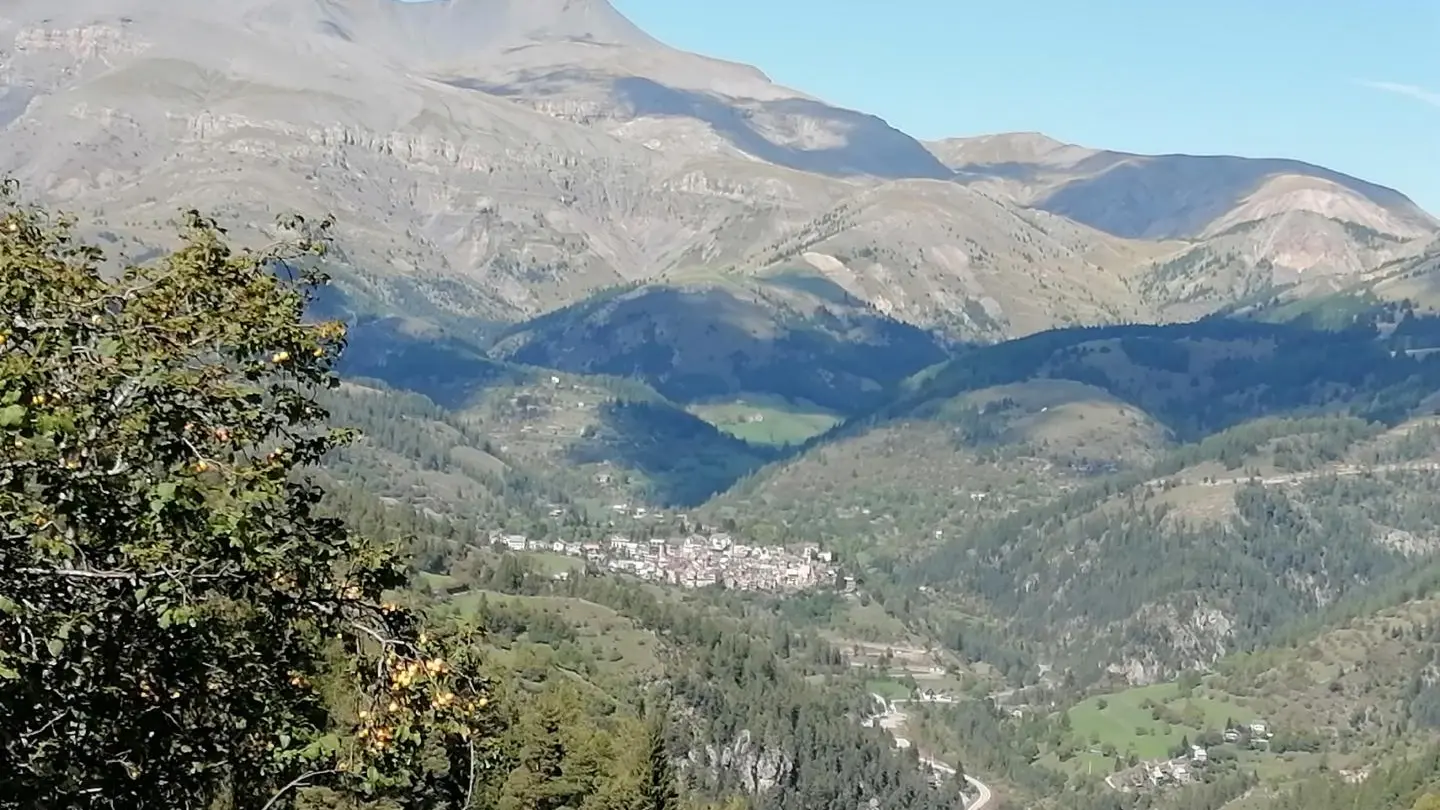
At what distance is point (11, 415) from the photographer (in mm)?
11523

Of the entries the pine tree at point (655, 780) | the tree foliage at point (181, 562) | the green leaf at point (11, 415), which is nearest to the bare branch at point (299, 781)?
the tree foliage at point (181, 562)

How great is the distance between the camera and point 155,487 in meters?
12.3

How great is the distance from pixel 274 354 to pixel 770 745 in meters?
168

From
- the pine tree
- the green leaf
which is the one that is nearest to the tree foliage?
the green leaf

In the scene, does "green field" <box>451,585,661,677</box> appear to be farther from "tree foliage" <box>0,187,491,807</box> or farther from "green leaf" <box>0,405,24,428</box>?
"green leaf" <box>0,405,24,428</box>

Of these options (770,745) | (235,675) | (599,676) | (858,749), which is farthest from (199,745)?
(858,749)

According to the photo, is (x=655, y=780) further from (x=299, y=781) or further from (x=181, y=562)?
(x=181, y=562)

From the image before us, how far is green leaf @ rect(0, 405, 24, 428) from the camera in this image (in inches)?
454

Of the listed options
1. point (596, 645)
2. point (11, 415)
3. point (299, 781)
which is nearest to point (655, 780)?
point (299, 781)

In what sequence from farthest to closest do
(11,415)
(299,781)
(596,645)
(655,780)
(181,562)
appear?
1. (596,645)
2. (655,780)
3. (299,781)
4. (181,562)
5. (11,415)

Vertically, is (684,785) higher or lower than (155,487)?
lower

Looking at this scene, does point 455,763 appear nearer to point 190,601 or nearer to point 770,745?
point 190,601

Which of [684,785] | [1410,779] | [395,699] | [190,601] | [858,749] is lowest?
[858,749]

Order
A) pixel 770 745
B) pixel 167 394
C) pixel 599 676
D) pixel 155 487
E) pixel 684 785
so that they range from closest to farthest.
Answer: pixel 155 487, pixel 167 394, pixel 684 785, pixel 599 676, pixel 770 745
